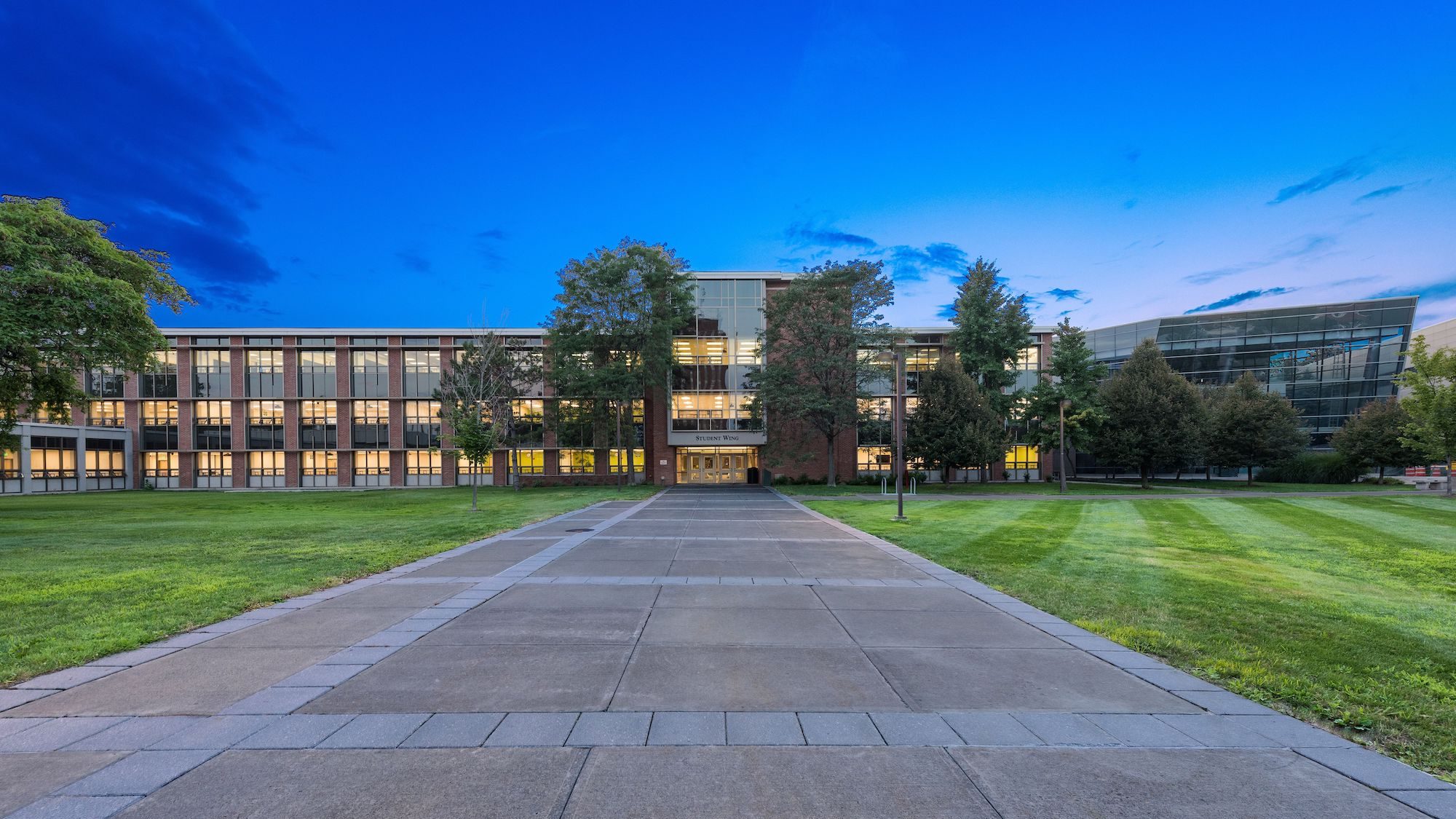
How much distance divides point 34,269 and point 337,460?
117ft

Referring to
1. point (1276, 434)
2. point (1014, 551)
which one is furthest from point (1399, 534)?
point (1276, 434)

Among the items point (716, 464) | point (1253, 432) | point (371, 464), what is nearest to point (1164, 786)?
point (716, 464)

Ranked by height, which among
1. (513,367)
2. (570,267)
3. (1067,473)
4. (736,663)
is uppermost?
(570,267)

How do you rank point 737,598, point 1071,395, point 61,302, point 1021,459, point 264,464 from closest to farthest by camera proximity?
point 737,598
point 61,302
point 1071,395
point 1021,459
point 264,464

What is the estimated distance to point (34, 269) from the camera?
17.4 meters

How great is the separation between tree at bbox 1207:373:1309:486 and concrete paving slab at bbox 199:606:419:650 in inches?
2150

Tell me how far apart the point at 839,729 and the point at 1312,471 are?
64.4m

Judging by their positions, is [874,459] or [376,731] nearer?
[376,731]

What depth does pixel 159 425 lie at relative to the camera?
49906 millimetres

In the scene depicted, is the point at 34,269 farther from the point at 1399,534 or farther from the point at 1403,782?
the point at 1399,534

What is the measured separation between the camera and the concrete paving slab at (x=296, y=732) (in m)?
4.20

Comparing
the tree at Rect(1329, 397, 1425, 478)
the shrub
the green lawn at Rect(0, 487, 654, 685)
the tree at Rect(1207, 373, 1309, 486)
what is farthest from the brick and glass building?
the green lawn at Rect(0, 487, 654, 685)

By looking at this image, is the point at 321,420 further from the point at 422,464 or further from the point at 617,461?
the point at 617,461

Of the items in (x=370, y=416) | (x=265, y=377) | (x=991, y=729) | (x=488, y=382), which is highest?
(x=265, y=377)
